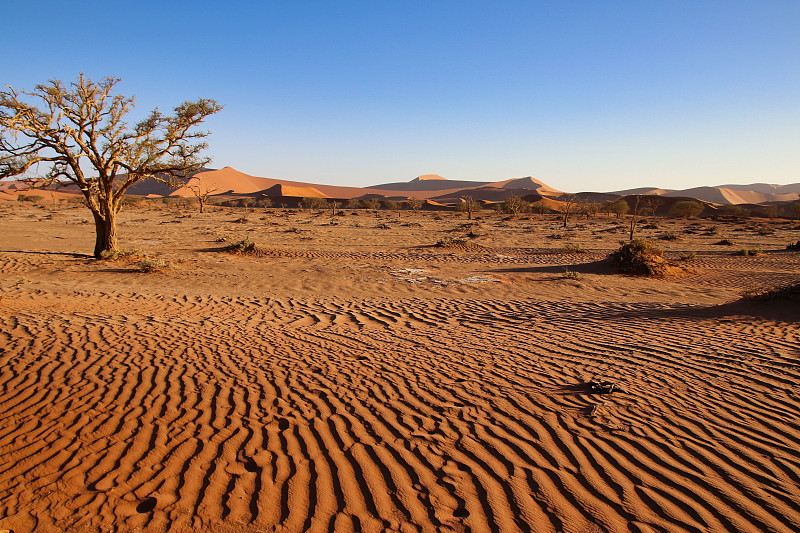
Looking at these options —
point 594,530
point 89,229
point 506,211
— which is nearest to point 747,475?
point 594,530

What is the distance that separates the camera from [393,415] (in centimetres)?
386

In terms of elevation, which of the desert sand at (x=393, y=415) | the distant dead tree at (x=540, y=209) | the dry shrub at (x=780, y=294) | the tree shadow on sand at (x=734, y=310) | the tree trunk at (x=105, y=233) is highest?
the distant dead tree at (x=540, y=209)

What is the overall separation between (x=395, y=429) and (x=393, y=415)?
25 centimetres

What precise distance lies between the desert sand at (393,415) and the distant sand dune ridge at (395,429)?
0.06ft

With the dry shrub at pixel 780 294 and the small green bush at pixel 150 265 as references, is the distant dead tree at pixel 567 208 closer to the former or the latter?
the dry shrub at pixel 780 294

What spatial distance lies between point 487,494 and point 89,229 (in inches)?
1087

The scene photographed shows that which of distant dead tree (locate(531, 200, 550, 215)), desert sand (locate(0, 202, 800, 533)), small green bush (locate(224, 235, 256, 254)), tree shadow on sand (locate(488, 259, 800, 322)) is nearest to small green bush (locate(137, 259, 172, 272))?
desert sand (locate(0, 202, 800, 533))

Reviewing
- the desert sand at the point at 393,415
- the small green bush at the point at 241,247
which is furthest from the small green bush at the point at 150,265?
the small green bush at the point at 241,247

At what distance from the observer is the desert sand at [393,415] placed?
267cm

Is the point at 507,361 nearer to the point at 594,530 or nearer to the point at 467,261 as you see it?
the point at 594,530

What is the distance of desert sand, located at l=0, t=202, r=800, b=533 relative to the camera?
267 centimetres

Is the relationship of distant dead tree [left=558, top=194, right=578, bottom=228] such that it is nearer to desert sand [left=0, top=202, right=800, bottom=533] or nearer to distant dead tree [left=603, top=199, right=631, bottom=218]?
distant dead tree [left=603, top=199, right=631, bottom=218]

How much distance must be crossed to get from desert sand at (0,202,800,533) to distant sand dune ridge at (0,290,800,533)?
19mm

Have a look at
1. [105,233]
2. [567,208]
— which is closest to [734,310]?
[105,233]
